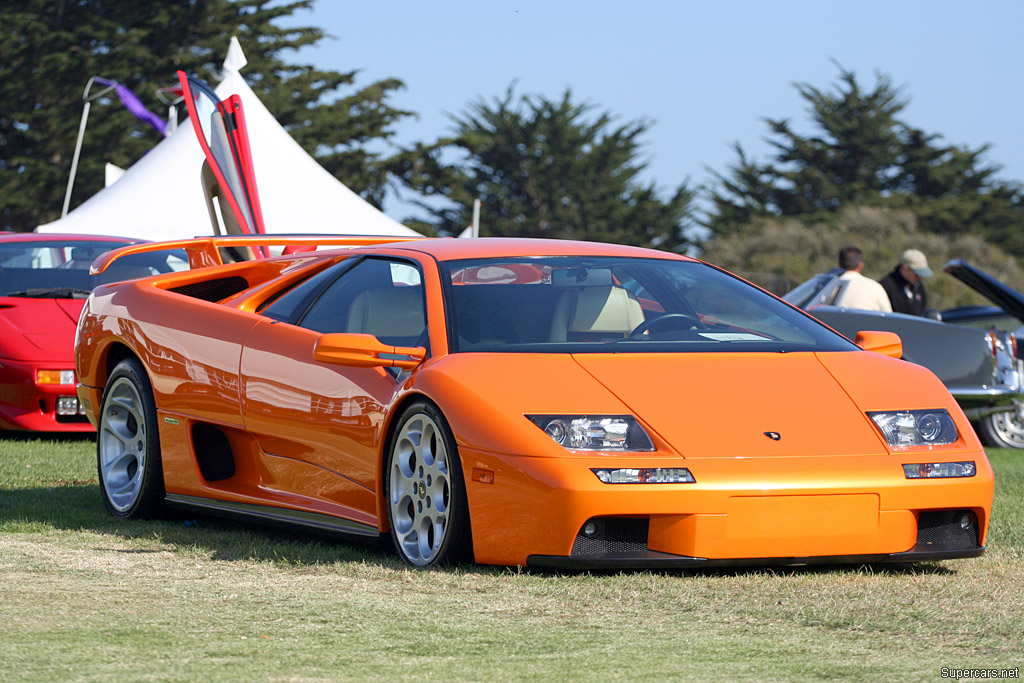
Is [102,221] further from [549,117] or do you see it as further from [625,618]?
[549,117]

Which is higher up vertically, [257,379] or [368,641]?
[257,379]

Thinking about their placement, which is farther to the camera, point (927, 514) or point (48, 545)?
point (48, 545)

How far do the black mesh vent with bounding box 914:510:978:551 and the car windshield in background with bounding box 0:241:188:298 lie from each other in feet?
21.0

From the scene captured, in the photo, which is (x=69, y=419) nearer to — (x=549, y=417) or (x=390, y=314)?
(x=390, y=314)

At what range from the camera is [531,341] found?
17.2 feet

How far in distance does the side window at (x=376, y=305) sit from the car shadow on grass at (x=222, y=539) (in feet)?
2.47

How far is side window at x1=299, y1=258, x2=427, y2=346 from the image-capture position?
214 inches

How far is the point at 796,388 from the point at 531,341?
0.90 m

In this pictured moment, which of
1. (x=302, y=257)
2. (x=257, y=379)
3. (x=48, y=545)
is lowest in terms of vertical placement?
(x=48, y=545)

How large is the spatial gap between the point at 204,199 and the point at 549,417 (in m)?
17.3

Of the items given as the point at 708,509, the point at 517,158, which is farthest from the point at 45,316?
the point at 517,158

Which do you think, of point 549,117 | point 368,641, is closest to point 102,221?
point 368,641

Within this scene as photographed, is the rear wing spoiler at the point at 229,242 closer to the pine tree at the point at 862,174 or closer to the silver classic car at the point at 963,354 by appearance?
the silver classic car at the point at 963,354

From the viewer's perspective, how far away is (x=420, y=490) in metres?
5.02
